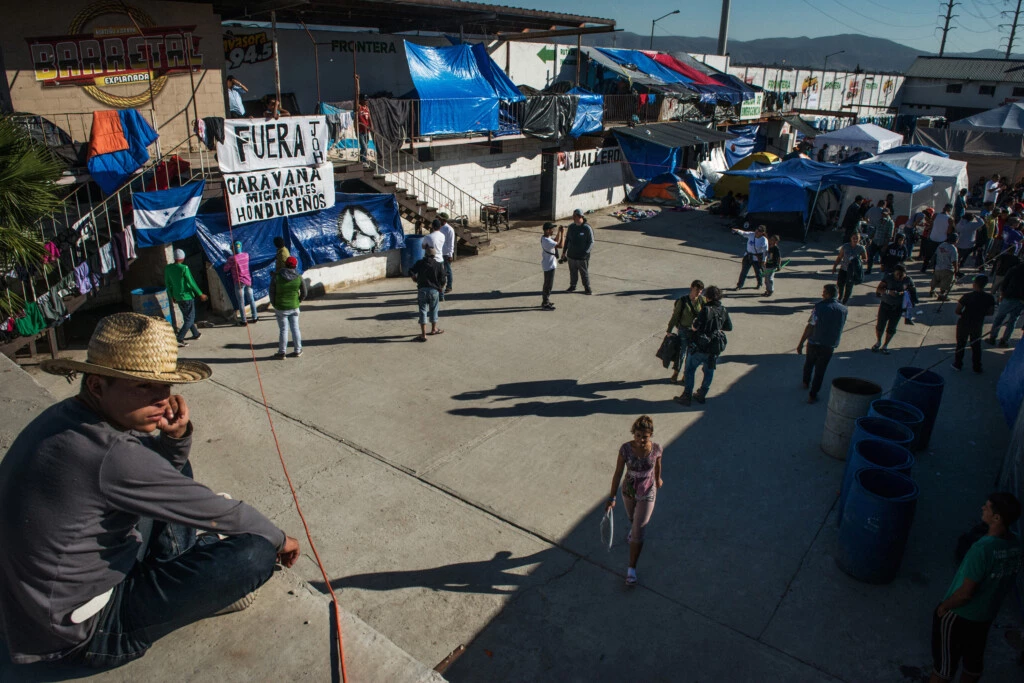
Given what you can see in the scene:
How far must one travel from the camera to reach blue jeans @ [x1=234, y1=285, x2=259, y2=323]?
11.4m

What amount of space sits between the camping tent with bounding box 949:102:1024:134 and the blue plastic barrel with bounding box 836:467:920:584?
31.9m

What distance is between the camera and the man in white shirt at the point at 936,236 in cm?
1538

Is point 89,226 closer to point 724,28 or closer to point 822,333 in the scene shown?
point 822,333

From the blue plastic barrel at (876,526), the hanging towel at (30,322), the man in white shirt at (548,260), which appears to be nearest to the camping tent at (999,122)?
the man in white shirt at (548,260)

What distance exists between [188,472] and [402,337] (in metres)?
7.96

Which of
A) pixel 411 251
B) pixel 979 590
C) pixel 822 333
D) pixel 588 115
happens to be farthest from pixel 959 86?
pixel 979 590

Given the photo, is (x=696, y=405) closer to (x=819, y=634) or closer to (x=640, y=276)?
(x=819, y=634)

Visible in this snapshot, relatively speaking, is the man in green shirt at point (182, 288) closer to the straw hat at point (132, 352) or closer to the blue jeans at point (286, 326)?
the blue jeans at point (286, 326)

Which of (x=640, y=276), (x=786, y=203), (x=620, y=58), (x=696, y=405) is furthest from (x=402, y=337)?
(x=620, y=58)

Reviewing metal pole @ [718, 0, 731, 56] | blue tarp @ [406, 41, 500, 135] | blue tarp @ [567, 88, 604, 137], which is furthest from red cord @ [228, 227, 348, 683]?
metal pole @ [718, 0, 731, 56]

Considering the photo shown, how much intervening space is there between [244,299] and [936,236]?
1546 centimetres

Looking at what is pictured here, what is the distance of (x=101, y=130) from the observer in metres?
10.2

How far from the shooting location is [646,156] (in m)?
24.5

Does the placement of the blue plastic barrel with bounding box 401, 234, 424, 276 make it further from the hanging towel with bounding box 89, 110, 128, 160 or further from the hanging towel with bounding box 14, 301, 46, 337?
the hanging towel with bounding box 14, 301, 46, 337
